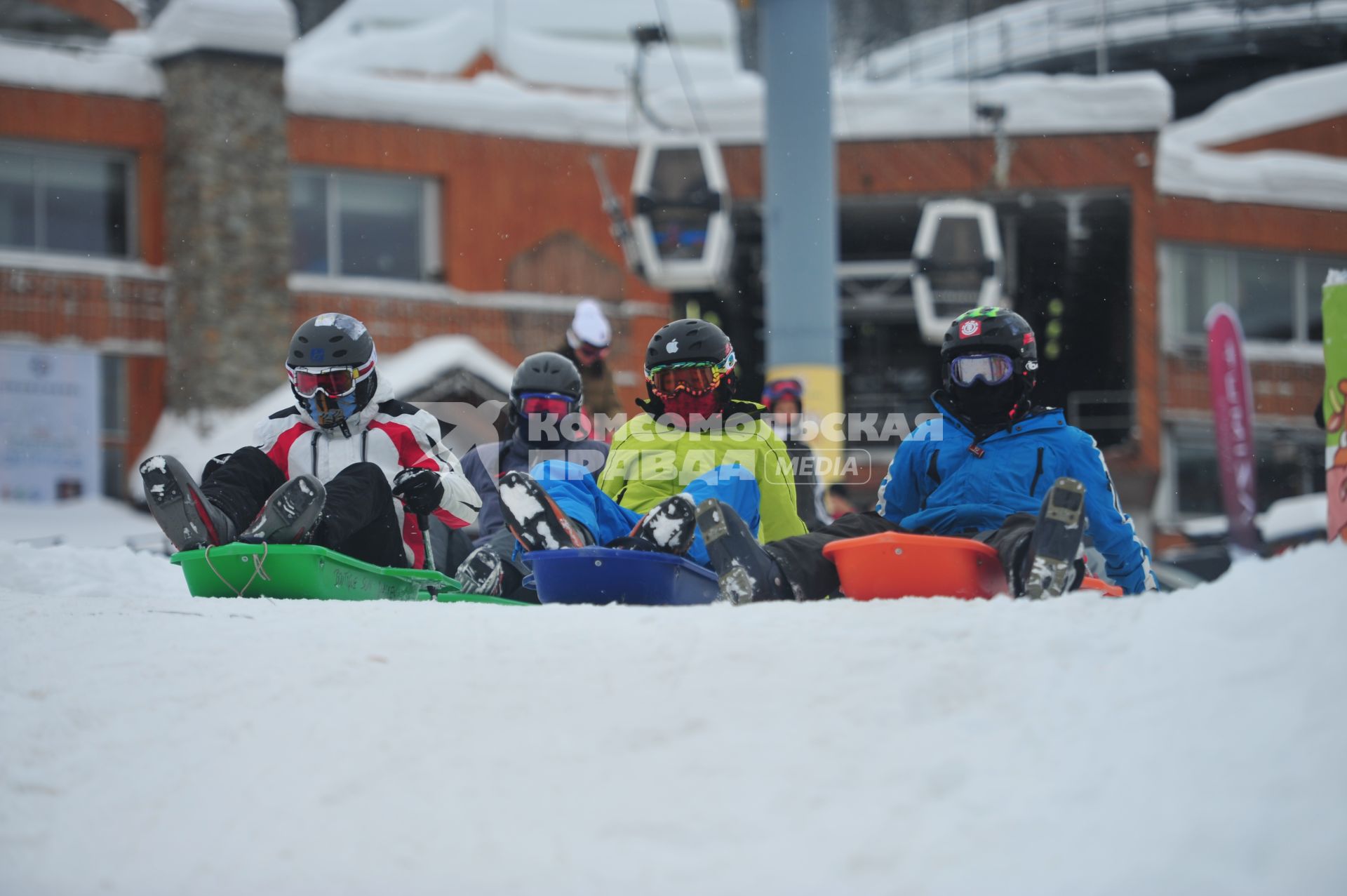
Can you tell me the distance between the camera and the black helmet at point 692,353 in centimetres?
684

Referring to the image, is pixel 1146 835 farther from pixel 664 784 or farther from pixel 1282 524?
pixel 1282 524

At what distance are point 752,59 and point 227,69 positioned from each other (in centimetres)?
4255

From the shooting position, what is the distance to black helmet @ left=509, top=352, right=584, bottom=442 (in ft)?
27.1

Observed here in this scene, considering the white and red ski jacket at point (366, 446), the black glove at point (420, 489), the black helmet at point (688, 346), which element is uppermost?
the black helmet at point (688, 346)

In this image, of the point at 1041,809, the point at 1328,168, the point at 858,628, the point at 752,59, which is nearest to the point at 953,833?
the point at 1041,809

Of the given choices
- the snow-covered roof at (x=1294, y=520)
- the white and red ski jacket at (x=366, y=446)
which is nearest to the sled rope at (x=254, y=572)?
the white and red ski jacket at (x=366, y=446)

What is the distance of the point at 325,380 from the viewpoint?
277 inches

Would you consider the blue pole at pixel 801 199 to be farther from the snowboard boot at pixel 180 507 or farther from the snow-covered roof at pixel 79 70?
the snow-covered roof at pixel 79 70

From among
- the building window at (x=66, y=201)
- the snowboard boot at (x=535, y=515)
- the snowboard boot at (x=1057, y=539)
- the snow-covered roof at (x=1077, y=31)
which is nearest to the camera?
the snowboard boot at (x=1057, y=539)

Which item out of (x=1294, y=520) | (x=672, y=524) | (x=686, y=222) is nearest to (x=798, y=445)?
(x=672, y=524)

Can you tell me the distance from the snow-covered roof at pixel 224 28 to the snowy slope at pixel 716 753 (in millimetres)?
17474

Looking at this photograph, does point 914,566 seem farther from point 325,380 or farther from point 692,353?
point 325,380

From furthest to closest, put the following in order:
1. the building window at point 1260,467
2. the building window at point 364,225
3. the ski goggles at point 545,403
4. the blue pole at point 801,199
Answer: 1. the building window at point 1260,467
2. the building window at point 364,225
3. the blue pole at point 801,199
4. the ski goggles at point 545,403

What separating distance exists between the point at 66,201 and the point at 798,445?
14632 millimetres
